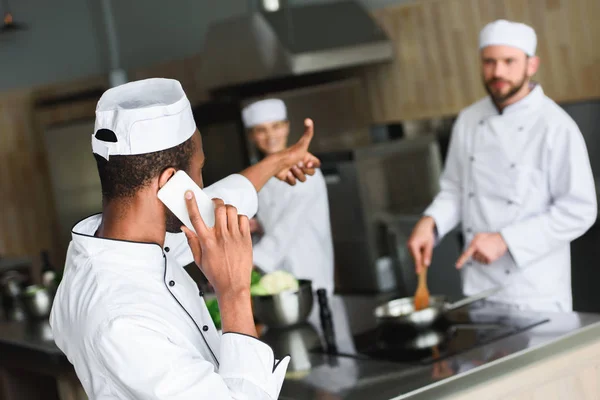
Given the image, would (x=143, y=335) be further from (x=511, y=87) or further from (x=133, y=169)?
(x=511, y=87)

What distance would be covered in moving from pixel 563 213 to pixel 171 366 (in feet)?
5.34

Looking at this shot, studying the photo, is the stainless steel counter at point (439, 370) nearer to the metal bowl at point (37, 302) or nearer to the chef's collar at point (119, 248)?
the chef's collar at point (119, 248)

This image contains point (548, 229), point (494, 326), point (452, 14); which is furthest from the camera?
point (452, 14)

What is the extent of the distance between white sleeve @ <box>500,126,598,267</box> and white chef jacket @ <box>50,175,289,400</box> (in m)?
1.34

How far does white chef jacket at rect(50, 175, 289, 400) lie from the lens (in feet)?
3.88

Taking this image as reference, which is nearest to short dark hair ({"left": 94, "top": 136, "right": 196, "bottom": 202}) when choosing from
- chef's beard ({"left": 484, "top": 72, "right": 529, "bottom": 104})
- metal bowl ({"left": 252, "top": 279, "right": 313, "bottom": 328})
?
metal bowl ({"left": 252, "top": 279, "right": 313, "bottom": 328})

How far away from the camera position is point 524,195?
2.61 m

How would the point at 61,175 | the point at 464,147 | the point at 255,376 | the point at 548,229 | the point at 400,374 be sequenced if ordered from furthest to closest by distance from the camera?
the point at 61,175
the point at 464,147
the point at 548,229
the point at 400,374
the point at 255,376

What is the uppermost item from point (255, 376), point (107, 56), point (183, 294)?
point (107, 56)

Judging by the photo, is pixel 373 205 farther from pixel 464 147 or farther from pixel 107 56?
pixel 107 56

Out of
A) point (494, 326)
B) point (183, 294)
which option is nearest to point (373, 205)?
point (494, 326)

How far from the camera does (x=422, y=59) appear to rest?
441 cm

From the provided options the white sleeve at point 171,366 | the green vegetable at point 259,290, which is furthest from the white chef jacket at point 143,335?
the green vegetable at point 259,290

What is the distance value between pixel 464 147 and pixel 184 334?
70.0 inches
